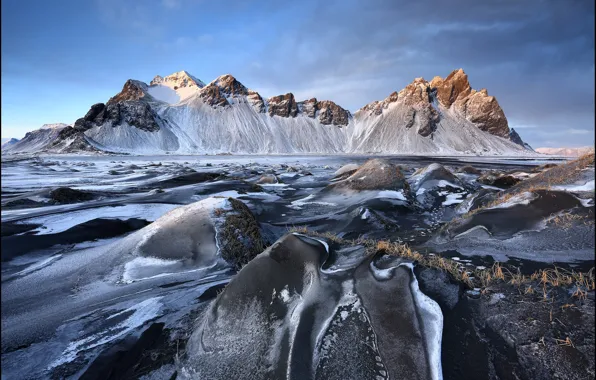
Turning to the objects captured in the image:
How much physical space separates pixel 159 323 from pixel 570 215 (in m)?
8.43

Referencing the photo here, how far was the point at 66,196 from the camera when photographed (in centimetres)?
1470

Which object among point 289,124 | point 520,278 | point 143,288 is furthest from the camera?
point 289,124

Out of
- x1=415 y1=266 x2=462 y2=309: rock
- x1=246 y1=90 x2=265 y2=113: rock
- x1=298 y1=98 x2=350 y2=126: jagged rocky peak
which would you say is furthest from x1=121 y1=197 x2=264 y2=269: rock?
x1=298 y1=98 x2=350 y2=126: jagged rocky peak

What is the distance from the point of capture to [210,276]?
23.9 feet

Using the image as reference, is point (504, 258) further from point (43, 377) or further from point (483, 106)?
point (483, 106)

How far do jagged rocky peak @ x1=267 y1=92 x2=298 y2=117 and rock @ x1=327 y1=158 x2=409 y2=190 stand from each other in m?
170

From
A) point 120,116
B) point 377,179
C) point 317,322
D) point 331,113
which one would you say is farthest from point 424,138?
point 317,322

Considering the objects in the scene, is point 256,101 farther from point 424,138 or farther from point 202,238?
point 202,238

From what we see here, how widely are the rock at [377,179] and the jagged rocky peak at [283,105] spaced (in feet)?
559

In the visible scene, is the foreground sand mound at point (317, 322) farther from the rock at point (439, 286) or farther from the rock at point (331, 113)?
the rock at point (331, 113)

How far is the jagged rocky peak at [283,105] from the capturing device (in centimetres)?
18262

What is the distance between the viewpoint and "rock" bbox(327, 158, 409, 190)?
53.3ft

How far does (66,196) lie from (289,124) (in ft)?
557

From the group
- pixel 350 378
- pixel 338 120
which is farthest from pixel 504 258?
pixel 338 120
